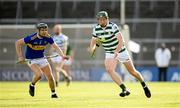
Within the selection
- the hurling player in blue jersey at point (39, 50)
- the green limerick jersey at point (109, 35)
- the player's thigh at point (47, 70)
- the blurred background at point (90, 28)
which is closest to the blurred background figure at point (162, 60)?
the blurred background at point (90, 28)

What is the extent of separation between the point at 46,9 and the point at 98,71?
10.1 metres

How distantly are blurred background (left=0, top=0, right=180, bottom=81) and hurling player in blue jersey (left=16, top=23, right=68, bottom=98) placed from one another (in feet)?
58.1

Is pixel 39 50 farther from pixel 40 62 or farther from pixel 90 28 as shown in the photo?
pixel 90 28

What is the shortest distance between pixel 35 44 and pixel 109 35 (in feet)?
7.36

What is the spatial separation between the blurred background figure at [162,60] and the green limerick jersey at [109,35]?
794 inches

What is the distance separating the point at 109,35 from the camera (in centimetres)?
1970

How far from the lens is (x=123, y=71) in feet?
128

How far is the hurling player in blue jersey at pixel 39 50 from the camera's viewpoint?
65.4 ft

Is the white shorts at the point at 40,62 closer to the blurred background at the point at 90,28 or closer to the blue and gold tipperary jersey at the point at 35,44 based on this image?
the blue and gold tipperary jersey at the point at 35,44

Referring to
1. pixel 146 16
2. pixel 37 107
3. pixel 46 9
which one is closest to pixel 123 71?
pixel 146 16

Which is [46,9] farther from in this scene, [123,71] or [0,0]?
[123,71]

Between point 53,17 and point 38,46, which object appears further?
point 53,17

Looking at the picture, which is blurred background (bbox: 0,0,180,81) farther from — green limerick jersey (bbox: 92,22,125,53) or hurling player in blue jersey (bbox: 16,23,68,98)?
green limerick jersey (bbox: 92,22,125,53)

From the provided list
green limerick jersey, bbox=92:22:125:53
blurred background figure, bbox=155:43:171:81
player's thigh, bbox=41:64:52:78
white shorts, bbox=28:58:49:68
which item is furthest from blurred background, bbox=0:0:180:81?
green limerick jersey, bbox=92:22:125:53
